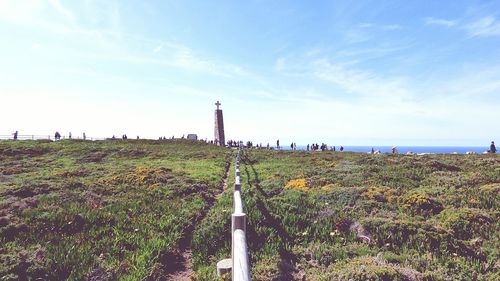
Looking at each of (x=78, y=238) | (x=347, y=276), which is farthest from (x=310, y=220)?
(x=78, y=238)

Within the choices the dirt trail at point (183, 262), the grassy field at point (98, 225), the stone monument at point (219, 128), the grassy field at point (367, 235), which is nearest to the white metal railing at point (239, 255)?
the dirt trail at point (183, 262)

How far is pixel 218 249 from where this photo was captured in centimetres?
866

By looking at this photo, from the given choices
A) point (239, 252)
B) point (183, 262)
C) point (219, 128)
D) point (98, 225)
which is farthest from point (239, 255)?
point (219, 128)

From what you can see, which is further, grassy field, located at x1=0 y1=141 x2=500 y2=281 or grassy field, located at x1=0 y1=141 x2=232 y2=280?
grassy field, located at x1=0 y1=141 x2=232 y2=280

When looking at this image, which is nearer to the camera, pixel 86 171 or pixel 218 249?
pixel 218 249

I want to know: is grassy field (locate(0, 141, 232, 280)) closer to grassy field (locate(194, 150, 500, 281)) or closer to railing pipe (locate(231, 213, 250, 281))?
grassy field (locate(194, 150, 500, 281))

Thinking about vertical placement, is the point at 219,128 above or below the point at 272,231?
above

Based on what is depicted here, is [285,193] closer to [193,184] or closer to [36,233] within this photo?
[193,184]

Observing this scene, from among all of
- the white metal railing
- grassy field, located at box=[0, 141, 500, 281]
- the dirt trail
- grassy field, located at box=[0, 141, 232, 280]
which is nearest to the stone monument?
grassy field, located at box=[0, 141, 232, 280]

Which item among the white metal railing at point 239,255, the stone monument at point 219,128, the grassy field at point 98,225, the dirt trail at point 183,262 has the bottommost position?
the dirt trail at point 183,262

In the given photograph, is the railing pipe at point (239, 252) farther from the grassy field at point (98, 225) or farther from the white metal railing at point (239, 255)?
the grassy field at point (98, 225)

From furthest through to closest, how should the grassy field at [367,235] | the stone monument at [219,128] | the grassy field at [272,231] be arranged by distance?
the stone monument at [219,128]
the grassy field at [272,231]
the grassy field at [367,235]

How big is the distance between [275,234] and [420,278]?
3.84m

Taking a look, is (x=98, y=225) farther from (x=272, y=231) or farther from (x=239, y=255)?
(x=239, y=255)
